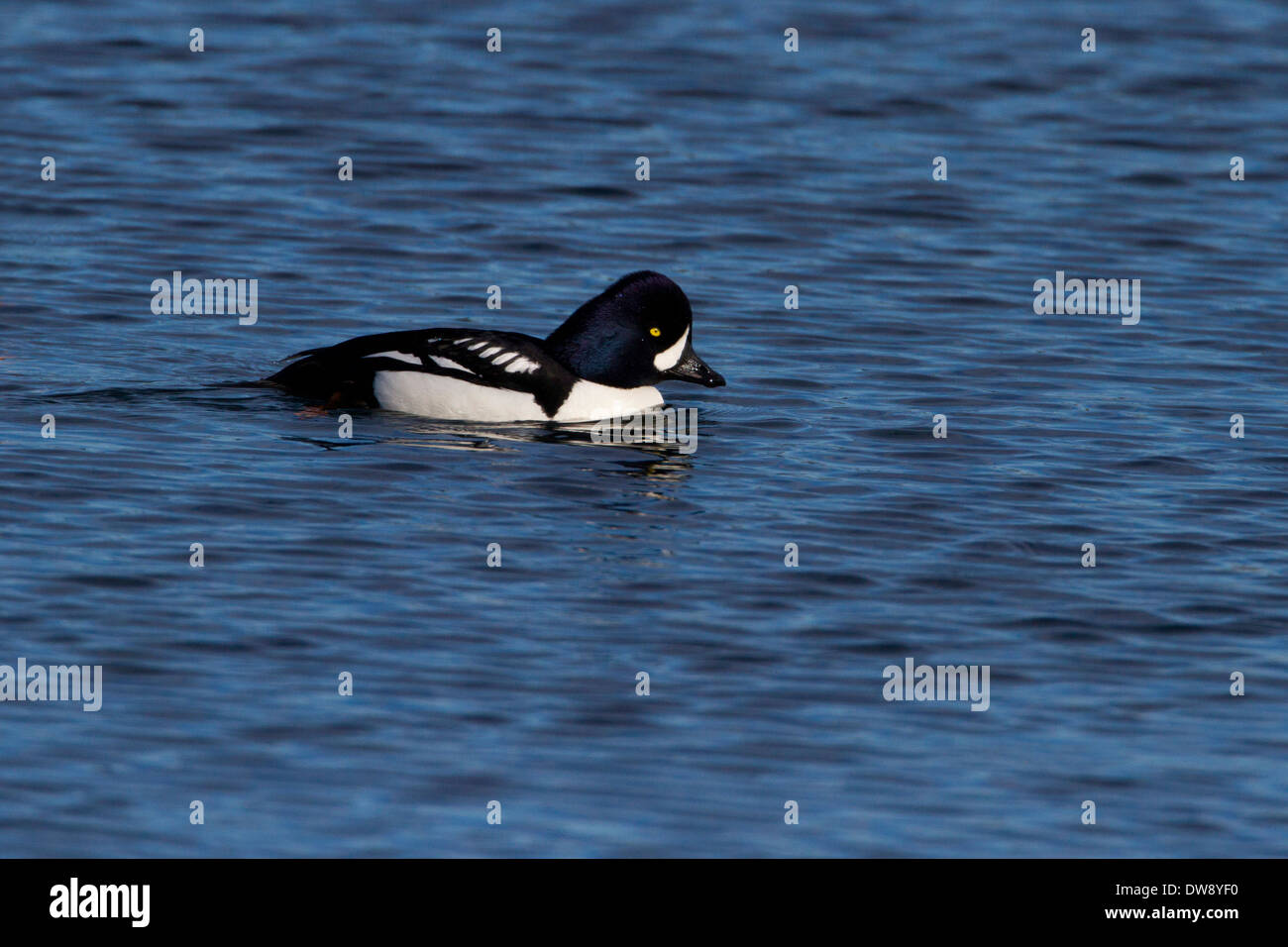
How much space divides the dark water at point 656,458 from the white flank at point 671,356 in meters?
0.49

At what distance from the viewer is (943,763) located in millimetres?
8477

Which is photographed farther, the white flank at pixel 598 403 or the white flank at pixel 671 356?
the white flank at pixel 671 356

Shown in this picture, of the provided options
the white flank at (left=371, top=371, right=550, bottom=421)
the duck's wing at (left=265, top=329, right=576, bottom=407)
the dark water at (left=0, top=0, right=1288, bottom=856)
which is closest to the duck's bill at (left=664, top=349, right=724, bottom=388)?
the dark water at (left=0, top=0, right=1288, bottom=856)

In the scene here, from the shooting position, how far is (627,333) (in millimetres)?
13828

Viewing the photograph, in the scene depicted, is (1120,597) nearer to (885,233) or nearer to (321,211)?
(885,233)

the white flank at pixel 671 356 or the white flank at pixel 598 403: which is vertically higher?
the white flank at pixel 671 356

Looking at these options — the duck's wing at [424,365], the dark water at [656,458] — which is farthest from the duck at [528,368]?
the dark water at [656,458]

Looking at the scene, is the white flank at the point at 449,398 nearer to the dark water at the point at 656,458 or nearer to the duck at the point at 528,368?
the duck at the point at 528,368

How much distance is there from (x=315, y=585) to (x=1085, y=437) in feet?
19.0

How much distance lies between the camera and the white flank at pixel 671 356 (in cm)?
1395

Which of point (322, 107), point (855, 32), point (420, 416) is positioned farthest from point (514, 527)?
point (855, 32)

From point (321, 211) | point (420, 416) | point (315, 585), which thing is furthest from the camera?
point (321, 211)

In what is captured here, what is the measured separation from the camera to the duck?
13281 millimetres

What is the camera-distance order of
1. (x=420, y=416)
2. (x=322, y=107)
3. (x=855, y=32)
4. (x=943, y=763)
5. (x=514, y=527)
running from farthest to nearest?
(x=855, y=32) < (x=322, y=107) < (x=420, y=416) < (x=514, y=527) < (x=943, y=763)
